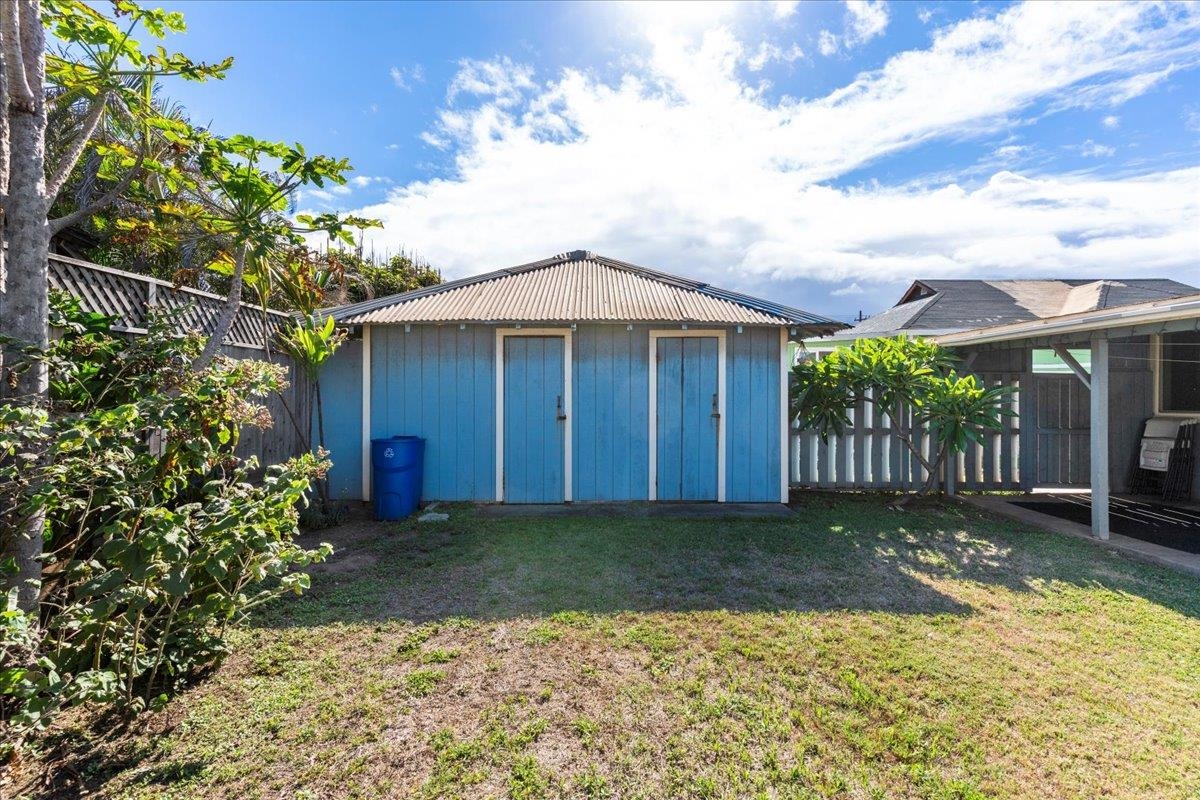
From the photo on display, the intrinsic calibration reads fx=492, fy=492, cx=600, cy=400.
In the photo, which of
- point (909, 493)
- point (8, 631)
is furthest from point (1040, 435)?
point (8, 631)

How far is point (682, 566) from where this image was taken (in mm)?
4141

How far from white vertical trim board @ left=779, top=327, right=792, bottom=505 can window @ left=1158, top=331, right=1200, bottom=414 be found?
577 centimetres

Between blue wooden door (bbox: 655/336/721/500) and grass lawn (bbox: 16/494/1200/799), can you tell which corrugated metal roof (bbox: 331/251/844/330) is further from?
grass lawn (bbox: 16/494/1200/799)

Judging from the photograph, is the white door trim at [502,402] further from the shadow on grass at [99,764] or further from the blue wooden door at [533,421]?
the shadow on grass at [99,764]

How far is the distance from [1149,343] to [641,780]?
32.6ft

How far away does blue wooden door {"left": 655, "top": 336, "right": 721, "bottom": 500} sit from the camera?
20.4ft

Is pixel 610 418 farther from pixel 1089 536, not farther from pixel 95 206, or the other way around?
pixel 1089 536

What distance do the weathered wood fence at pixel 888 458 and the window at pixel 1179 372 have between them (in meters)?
2.23

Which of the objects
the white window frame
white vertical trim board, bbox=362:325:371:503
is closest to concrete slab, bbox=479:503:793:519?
white vertical trim board, bbox=362:325:371:503

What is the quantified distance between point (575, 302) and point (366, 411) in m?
3.01

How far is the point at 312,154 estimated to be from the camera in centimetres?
295

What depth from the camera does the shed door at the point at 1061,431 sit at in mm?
7148

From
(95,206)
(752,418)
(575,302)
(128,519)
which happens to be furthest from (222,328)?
(752,418)

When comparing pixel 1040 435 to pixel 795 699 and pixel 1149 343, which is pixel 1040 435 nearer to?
pixel 1149 343
